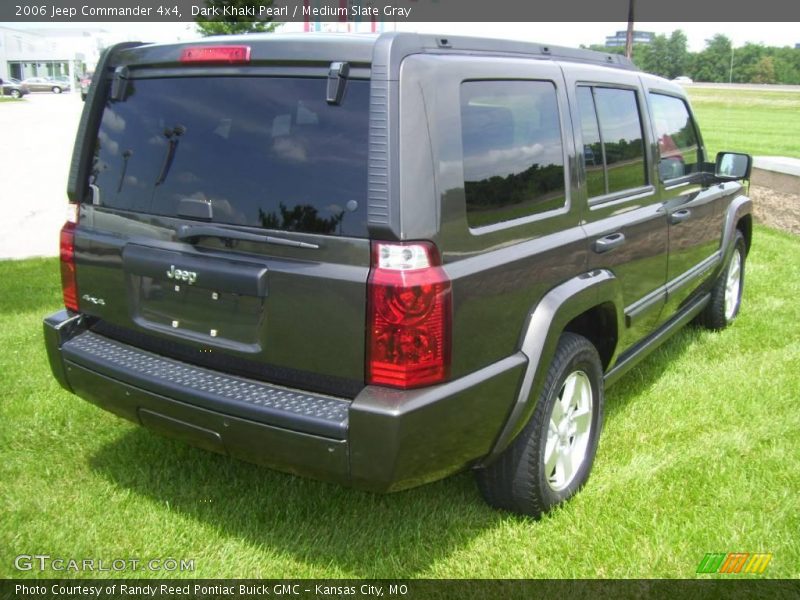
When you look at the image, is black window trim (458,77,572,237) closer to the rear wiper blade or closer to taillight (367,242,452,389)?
taillight (367,242,452,389)

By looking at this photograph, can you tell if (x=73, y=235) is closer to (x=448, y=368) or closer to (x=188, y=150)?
(x=188, y=150)

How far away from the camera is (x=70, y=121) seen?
28812 mm

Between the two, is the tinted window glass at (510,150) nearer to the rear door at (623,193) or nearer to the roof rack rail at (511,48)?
the roof rack rail at (511,48)

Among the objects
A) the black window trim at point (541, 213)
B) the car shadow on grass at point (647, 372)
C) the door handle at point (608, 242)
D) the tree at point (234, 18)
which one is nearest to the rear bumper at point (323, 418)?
the black window trim at point (541, 213)

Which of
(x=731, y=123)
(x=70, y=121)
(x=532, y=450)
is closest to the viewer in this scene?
(x=532, y=450)

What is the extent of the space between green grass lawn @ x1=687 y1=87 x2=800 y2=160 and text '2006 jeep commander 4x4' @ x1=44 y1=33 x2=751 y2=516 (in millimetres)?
15280

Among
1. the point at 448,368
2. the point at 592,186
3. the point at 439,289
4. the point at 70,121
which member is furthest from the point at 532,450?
the point at 70,121

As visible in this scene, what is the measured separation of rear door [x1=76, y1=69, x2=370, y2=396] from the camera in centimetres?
254

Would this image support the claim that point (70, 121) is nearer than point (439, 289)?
No

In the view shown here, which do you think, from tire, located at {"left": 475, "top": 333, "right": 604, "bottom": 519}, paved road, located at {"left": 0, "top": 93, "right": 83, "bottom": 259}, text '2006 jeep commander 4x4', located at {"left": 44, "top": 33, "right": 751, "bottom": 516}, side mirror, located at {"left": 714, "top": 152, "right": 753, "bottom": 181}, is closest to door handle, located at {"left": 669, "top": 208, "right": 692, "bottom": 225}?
side mirror, located at {"left": 714, "top": 152, "right": 753, "bottom": 181}

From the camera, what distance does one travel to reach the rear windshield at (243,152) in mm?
2533

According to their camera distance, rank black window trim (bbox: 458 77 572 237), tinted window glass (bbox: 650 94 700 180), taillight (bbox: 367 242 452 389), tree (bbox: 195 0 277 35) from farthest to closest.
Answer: tree (bbox: 195 0 277 35)
tinted window glass (bbox: 650 94 700 180)
black window trim (bbox: 458 77 572 237)
taillight (bbox: 367 242 452 389)

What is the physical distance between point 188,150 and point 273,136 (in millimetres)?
418

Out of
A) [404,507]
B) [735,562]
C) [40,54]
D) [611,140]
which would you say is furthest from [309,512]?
[40,54]
